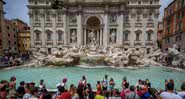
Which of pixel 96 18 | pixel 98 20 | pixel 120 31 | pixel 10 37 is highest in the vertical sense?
pixel 96 18

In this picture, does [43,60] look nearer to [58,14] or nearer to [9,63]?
[9,63]

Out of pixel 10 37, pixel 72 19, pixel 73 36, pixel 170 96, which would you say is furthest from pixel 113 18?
pixel 170 96

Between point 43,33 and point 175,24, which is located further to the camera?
point 43,33

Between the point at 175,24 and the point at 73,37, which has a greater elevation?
the point at 175,24

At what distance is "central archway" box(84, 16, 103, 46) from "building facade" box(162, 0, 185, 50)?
17621 millimetres

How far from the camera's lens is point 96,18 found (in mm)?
32312

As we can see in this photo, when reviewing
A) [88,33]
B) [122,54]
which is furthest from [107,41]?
[122,54]

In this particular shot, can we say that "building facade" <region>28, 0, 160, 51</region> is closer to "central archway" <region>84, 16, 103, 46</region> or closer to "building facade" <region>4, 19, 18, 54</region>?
"central archway" <region>84, 16, 103, 46</region>

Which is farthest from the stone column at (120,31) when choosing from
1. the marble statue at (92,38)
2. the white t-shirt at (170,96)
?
the white t-shirt at (170,96)

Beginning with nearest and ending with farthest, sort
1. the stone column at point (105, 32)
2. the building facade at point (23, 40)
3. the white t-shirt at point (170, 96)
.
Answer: the white t-shirt at point (170, 96), the stone column at point (105, 32), the building facade at point (23, 40)

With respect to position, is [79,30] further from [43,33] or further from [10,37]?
[10,37]

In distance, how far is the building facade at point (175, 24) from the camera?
27.2 metres

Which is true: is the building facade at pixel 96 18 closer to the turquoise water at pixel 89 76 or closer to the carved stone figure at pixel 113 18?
the carved stone figure at pixel 113 18

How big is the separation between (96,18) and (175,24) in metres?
19.3
